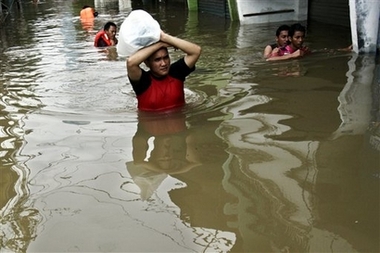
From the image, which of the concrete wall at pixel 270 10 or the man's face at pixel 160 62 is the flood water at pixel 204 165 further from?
the concrete wall at pixel 270 10

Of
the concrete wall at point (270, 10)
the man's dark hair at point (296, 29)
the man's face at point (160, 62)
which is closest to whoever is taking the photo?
the man's face at point (160, 62)

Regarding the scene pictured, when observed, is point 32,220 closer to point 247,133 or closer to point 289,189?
point 289,189

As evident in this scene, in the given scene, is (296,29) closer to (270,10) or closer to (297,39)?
(297,39)

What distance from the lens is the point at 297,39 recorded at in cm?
795

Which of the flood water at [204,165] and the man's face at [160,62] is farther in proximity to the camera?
the man's face at [160,62]

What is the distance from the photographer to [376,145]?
385 cm

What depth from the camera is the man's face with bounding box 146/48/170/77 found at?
4.55 metres

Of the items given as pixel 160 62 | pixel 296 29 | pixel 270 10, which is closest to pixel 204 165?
pixel 160 62

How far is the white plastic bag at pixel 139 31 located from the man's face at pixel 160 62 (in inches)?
6.0

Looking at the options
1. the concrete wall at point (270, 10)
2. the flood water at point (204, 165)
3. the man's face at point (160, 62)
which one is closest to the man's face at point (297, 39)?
the flood water at point (204, 165)

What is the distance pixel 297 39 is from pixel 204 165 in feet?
16.0

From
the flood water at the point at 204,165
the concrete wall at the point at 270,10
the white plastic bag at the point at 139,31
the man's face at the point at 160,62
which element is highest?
the white plastic bag at the point at 139,31

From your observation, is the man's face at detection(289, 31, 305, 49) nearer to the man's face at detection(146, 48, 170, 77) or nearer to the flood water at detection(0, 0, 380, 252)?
the flood water at detection(0, 0, 380, 252)

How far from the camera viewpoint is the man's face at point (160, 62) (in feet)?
14.9
